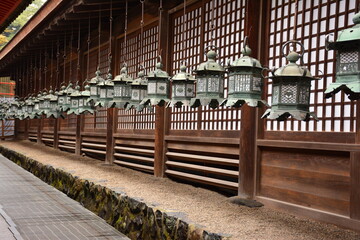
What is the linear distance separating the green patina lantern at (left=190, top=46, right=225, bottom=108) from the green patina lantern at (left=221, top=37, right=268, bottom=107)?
0.57 meters

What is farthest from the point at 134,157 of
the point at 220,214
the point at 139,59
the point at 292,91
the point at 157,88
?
the point at 292,91

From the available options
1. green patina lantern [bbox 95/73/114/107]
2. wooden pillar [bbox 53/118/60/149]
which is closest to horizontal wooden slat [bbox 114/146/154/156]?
green patina lantern [bbox 95/73/114/107]

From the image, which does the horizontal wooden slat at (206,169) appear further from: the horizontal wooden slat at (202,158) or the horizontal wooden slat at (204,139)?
the horizontal wooden slat at (204,139)

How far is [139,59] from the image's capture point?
39.9ft

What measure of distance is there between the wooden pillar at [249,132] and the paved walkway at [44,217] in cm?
222

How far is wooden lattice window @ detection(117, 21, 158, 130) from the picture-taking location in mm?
11297

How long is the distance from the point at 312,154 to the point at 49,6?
9.96 metres

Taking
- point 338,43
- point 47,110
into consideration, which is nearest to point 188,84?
point 338,43

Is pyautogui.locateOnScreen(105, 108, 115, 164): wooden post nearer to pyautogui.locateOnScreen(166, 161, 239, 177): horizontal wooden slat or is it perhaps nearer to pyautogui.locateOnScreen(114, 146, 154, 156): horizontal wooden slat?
pyautogui.locateOnScreen(114, 146, 154, 156): horizontal wooden slat

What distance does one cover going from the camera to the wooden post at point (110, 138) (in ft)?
43.9

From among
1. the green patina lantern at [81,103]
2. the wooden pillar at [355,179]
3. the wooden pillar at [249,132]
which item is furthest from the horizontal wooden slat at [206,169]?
the wooden pillar at [355,179]

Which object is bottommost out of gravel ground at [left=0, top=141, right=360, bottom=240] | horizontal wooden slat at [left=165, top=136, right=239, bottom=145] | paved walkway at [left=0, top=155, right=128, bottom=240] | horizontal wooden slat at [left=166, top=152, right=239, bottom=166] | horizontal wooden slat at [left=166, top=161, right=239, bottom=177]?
paved walkway at [left=0, top=155, right=128, bottom=240]

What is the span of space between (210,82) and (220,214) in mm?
1835

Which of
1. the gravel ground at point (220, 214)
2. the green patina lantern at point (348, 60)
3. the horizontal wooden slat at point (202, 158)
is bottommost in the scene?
the gravel ground at point (220, 214)
